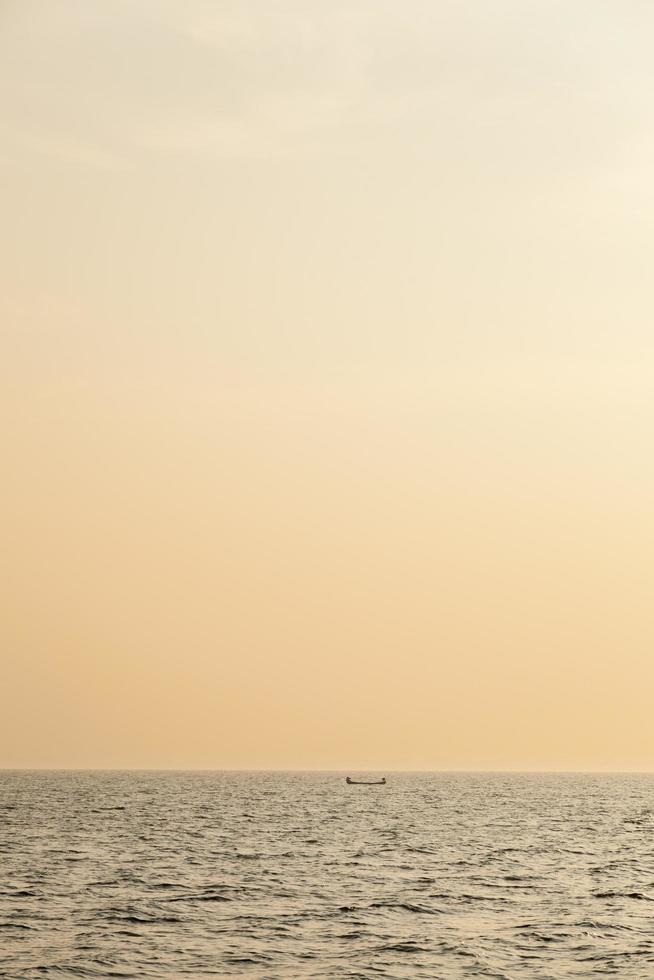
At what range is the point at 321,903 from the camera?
48125 millimetres

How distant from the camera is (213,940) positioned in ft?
128

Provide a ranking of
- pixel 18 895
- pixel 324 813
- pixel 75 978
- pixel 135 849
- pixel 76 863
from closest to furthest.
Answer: pixel 75 978 → pixel 18 895 → pixel 76 863 → pixel 135 849 → pixel 324 813

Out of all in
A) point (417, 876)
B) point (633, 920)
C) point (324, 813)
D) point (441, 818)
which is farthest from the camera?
point (324, 813)

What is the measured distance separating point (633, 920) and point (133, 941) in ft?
62.6

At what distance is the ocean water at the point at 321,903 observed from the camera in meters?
36.2

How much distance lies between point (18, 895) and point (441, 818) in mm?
74757

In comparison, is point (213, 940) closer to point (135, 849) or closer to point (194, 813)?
point (135, 849)

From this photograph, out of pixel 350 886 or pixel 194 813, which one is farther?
pixel 194 813

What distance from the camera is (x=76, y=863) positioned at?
63.7 m

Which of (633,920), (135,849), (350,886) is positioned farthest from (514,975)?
(135,849)

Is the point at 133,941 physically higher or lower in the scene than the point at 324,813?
lower

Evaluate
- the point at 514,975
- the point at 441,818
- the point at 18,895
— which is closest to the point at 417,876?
the point at 18,895

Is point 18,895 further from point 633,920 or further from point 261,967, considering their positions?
point 633,920

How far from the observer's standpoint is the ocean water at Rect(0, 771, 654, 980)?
119ft
